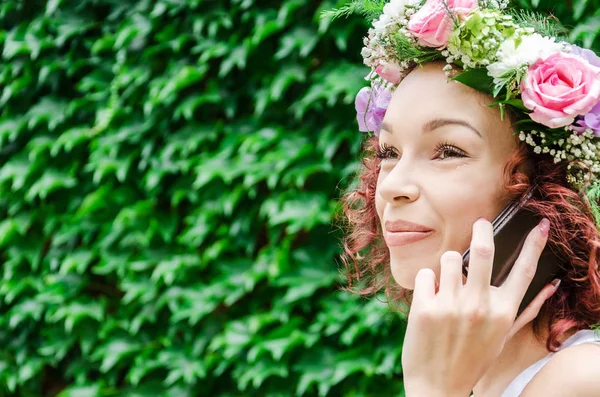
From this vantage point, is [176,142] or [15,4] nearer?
[176,142]

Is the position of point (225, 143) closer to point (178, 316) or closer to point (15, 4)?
point (178, 316)

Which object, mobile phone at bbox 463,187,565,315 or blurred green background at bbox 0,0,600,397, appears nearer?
mobile phone at bbox 463,187,565,315

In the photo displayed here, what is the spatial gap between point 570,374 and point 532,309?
0.57 ft

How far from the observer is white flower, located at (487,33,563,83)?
1586mm

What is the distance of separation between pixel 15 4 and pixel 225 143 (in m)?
1.62

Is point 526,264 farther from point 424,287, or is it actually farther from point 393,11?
point 393,11

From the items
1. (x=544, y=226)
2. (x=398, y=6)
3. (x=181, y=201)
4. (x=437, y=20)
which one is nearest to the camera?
(x=544, y=226)

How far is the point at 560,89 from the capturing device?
5.08ft

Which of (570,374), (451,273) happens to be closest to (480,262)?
(451,273)

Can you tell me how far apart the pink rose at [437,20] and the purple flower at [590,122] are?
32 cm

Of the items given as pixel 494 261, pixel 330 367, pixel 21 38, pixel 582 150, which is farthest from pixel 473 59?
pixel 21 38

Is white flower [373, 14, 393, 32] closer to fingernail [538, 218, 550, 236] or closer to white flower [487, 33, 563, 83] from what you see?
white flower [487, 33, 563, 83]

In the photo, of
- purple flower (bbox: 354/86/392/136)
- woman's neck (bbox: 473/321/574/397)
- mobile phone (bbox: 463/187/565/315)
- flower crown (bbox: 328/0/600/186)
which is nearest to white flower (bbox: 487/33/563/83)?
flower crown (bbox: 328/0/600/186)

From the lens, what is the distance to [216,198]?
12.0 ft
